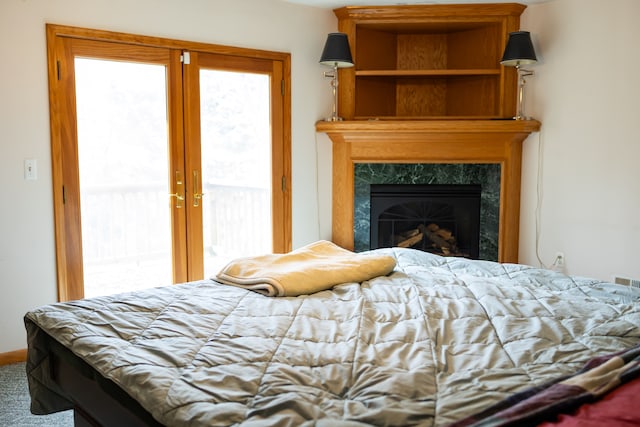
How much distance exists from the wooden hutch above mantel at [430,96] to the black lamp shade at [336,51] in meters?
0.28

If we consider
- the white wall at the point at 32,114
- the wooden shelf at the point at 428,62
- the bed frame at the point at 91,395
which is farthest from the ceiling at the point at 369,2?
the bed frame at the point at 91,395

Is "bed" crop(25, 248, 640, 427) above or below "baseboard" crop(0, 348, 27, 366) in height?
above

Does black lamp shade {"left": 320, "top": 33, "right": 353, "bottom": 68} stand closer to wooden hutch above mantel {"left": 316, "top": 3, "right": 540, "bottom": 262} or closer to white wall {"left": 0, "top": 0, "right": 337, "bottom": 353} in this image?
wooden hutch above mantel {"left": 316, "top": 3, "right": 540, "bottom": 262}

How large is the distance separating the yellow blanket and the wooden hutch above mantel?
1951 mm

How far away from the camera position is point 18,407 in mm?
2869

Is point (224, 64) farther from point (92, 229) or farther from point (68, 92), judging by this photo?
point (92, 229)

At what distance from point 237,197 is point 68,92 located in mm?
1335

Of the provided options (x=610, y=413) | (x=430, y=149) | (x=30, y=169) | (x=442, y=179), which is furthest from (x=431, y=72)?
(x=610, y=413)

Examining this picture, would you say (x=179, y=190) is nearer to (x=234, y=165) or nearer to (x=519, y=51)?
(x=234, y=165)

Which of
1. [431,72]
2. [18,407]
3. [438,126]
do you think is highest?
[431,72]

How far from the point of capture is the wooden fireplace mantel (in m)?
4.39

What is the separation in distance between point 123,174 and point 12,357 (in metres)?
1.21

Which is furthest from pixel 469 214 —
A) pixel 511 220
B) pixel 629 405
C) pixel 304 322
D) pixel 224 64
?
pixel 629 405

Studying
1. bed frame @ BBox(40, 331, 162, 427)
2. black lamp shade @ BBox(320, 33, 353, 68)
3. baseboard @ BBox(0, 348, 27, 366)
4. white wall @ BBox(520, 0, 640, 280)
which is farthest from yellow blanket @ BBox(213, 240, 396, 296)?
white wall @ BBox(520, 0, 640, 280)
